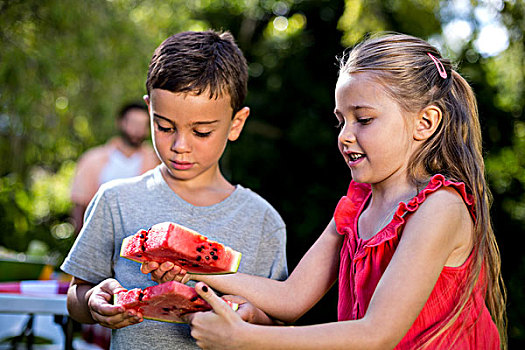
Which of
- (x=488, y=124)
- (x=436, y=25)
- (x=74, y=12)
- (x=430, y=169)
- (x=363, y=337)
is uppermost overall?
(x=436, y=25)

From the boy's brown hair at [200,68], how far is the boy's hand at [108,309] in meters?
0.82

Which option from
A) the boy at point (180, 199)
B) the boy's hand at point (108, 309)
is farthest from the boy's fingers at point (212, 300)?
the boy at point (180, 199)

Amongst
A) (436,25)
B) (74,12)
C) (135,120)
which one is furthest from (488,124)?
(74,12)

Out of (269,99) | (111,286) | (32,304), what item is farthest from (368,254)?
(269,99)

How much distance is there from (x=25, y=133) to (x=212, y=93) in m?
6.41

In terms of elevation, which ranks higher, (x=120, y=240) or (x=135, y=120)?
(x=135, y=120)

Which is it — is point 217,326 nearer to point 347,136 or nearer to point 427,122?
point 347,136

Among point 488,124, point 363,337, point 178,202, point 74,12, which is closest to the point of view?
point 363,337

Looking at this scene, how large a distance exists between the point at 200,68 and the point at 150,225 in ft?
2.28

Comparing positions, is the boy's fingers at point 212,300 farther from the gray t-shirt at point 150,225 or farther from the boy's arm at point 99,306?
the gray t-shirt at point 150,225

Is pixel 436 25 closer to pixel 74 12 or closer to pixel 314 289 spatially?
pixel 74 12

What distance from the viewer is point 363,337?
1.85 meters

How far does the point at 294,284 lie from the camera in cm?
242

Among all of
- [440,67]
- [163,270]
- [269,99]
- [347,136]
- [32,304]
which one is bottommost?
[32,304]
